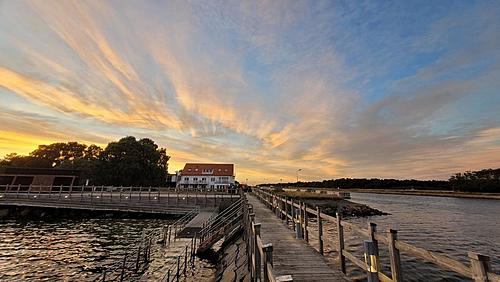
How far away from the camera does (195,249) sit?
53.8 feet

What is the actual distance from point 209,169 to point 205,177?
11.1ft

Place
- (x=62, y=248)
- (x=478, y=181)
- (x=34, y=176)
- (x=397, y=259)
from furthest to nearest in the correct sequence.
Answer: (x=478, y=181), (x=34, y=176), (x=62, y=248), (x=397, y=259)

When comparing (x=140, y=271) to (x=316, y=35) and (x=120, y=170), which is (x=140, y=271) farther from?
(x=120, y=170)

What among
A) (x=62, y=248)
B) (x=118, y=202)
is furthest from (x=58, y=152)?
(x=62, y=248)

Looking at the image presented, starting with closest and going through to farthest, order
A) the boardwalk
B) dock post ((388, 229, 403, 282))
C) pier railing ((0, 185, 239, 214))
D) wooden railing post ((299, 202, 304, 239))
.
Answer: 1. dock post ((388, 229, 403, 282))
2. the boardwalk
3. wooden railing post ((299, 202, 304, 239))
4. pier railing ((0, 185, 239, 214))

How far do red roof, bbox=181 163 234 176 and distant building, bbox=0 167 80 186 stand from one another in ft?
124

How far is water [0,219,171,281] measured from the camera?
1273cm

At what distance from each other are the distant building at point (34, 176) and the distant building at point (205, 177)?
→ 115 ft

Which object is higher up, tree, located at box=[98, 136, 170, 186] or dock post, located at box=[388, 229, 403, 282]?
tree, located at box=[98, 136, 170, 186]

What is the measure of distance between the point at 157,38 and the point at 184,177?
69438 millimetres

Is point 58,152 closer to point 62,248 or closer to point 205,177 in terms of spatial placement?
point 205,177

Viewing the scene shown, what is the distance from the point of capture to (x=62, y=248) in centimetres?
1731

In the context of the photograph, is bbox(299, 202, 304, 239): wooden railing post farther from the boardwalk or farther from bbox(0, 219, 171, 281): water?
bbox(0, 219, 171, 281): water

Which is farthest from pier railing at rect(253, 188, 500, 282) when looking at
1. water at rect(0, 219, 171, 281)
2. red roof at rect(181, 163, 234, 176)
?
red roof at rect(181, 163, 234, 176)
